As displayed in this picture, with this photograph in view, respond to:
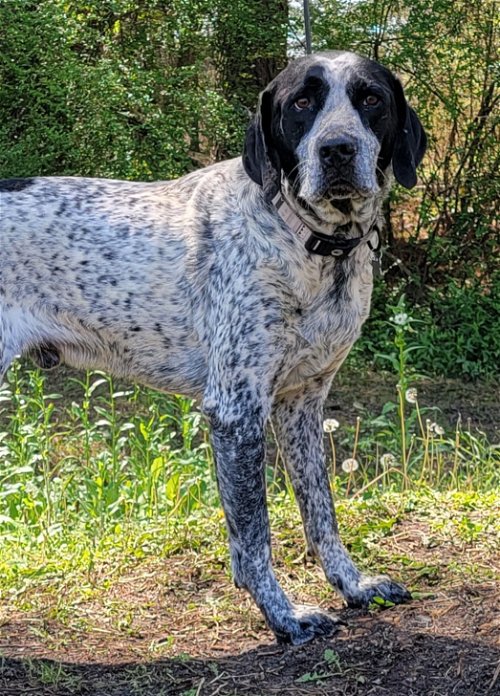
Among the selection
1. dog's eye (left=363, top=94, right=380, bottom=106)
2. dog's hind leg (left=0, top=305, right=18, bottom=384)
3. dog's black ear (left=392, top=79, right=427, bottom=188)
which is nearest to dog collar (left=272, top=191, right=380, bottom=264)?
dog's black ear (left=392, top=79, right=427, bottom=188)

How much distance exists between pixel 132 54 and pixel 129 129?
579 mm

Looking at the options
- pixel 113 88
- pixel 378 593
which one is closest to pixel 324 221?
pixel 378 593

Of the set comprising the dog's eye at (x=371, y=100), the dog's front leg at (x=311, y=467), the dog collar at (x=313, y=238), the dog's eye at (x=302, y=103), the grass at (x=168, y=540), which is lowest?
the grass at (x=168, y=540)

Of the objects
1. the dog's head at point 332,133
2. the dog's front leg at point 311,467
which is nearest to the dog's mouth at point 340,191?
the dog's head at point 332,133

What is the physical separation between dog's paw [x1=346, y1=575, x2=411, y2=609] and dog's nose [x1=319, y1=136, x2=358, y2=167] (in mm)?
1401

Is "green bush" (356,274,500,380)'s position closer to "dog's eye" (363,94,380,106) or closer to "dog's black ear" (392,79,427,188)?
"dog's black ear" (392,79,427,188)

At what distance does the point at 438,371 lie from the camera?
25.3ft

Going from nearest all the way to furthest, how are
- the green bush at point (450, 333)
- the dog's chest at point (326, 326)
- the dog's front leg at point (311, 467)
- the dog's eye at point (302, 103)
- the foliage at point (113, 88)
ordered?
the dog's eye at point (302, 103) < the dog's chest at point (326, 326) < the dog's front leg at point (311, 467) < the foliage at point (113, 88) < the green bush at point (450, 333)

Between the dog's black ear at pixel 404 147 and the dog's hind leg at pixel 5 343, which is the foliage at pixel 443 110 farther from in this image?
the dog's hind leg at pixel 5 343

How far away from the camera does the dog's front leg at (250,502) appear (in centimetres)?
352

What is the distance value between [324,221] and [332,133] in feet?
1.08

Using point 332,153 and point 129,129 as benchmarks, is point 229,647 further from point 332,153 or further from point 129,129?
point 129,129

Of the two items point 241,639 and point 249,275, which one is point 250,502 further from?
point 249,275

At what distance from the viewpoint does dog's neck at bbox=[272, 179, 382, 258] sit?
3.50 metres
